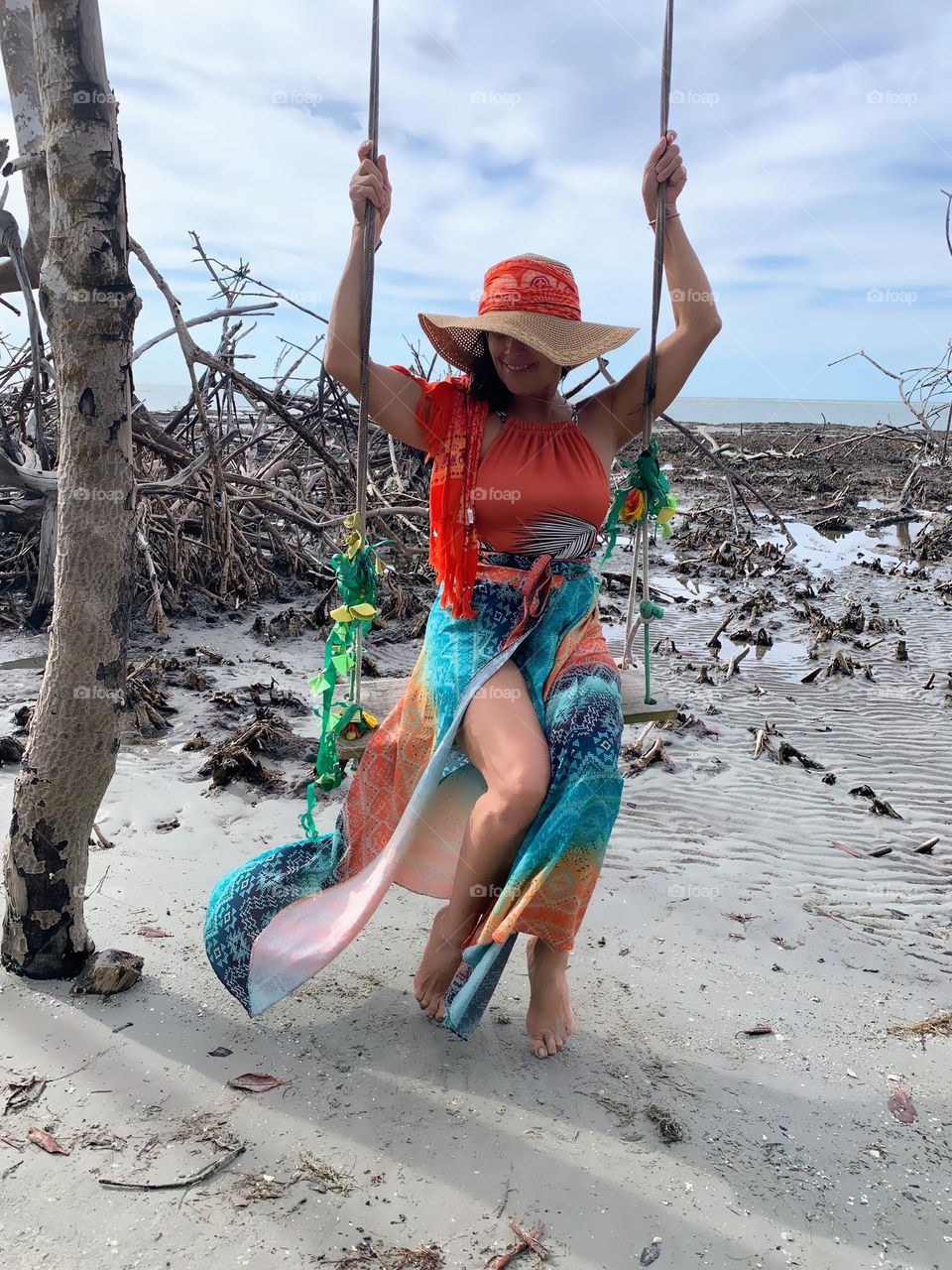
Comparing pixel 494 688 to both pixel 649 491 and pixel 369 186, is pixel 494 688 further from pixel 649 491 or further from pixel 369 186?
pixel 369 186

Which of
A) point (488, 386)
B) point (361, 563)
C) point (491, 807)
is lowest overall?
point (491, 807)

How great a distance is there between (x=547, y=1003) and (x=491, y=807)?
55 cm

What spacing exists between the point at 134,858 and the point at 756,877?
2.18 meters

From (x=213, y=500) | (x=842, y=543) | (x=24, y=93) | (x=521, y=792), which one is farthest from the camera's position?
(x=842, y=543)

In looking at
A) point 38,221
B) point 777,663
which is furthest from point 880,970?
point 38,221

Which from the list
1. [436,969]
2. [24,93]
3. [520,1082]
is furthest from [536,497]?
[24,93]

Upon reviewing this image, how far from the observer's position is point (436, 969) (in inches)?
94.9

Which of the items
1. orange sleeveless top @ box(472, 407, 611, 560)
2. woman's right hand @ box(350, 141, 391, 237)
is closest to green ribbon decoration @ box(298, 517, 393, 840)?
orange sleeveless top @ box(472, 407, 611, 560)

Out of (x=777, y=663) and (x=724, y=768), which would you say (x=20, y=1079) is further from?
(x=777, y=663)

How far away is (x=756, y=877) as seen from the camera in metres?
3.50

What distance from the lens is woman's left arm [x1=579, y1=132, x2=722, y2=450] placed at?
253 centimetres

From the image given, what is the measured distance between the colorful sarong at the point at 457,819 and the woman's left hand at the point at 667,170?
40.1 inches

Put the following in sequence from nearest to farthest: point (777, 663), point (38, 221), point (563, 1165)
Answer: point (563, 1165) → point (38, 221) → point (777, 663)

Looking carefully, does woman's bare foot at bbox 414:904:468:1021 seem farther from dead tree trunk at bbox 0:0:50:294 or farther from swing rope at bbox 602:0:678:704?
dead tree trunk at bbox 0:0:50:294
